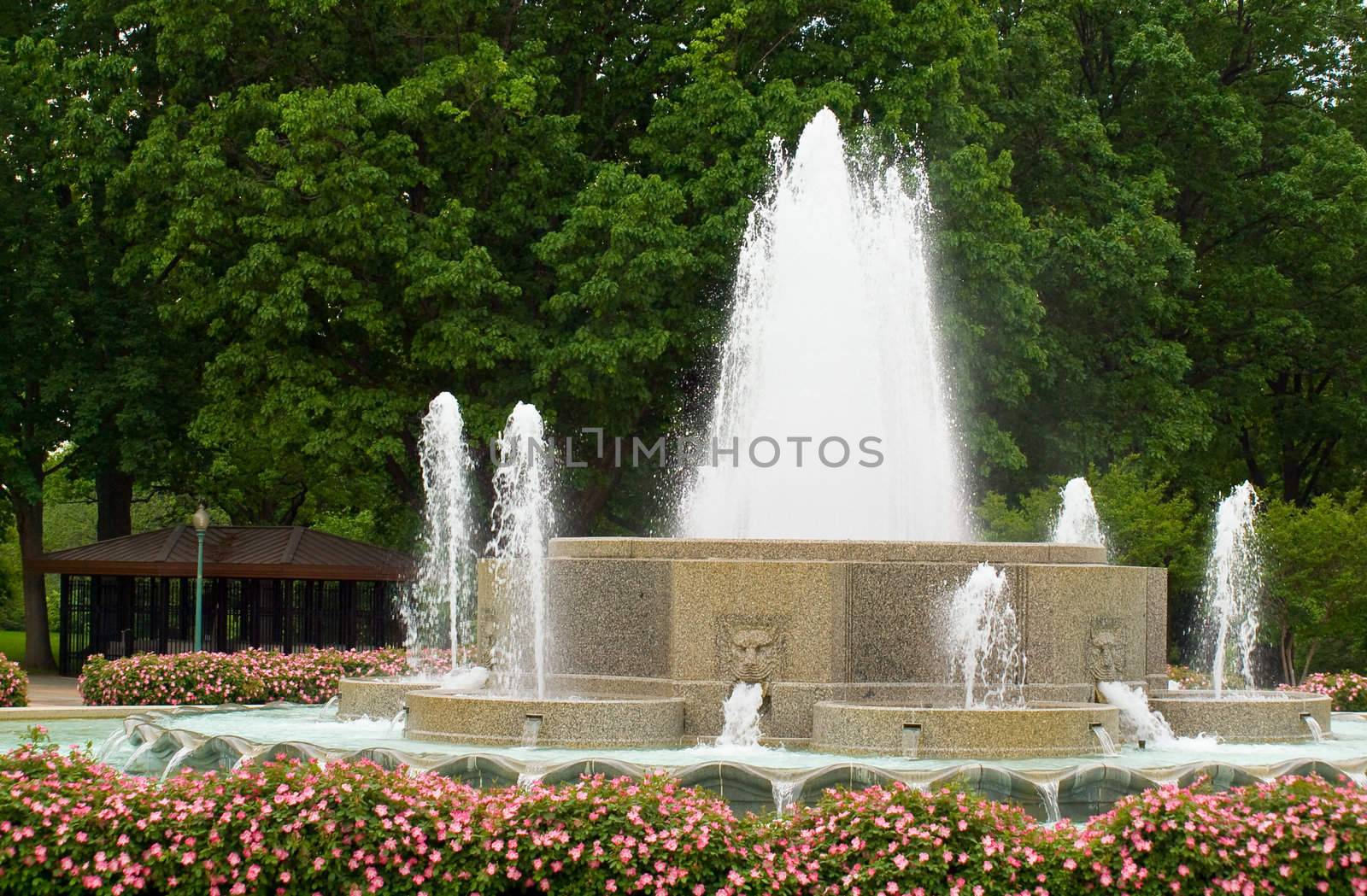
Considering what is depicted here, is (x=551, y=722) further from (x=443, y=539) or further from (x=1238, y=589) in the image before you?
(x=1238, y=589)

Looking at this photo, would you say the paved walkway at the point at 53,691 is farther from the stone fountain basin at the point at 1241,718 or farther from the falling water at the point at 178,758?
the stone fountain basin at the point at 1241,718

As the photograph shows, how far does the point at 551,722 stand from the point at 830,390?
22.2 feet

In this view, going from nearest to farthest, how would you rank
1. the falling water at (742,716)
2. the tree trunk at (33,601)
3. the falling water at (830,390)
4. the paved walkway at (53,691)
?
the falling water at (742,716)
the falling water at (830,390)
the paved walkway at (53,691)
the tree trunk at (33,601)

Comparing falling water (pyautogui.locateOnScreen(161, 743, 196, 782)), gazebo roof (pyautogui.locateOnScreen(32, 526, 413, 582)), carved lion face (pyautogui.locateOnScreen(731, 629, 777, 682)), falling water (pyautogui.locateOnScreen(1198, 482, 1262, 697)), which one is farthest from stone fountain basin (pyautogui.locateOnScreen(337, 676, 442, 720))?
gazebo roof (pyautogui.locateOnScreen(32, 526, 413, 582))

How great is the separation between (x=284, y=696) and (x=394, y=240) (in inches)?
394

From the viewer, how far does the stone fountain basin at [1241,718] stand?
14078mm

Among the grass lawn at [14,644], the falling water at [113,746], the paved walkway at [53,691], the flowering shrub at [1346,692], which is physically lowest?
the grass lawn at [14,644]

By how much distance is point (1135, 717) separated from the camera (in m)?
13.8

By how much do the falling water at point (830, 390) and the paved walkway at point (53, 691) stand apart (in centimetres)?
888

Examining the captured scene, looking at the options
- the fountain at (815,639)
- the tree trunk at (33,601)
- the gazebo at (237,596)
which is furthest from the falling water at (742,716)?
the tree trunk at (33,601)

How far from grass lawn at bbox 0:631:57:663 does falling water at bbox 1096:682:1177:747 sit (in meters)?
31.8

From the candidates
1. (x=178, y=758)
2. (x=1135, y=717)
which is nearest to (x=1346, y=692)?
(x=1135, y=717)

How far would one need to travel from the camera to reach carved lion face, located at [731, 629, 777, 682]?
12867 mm

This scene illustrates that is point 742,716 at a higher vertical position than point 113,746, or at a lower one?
higher
